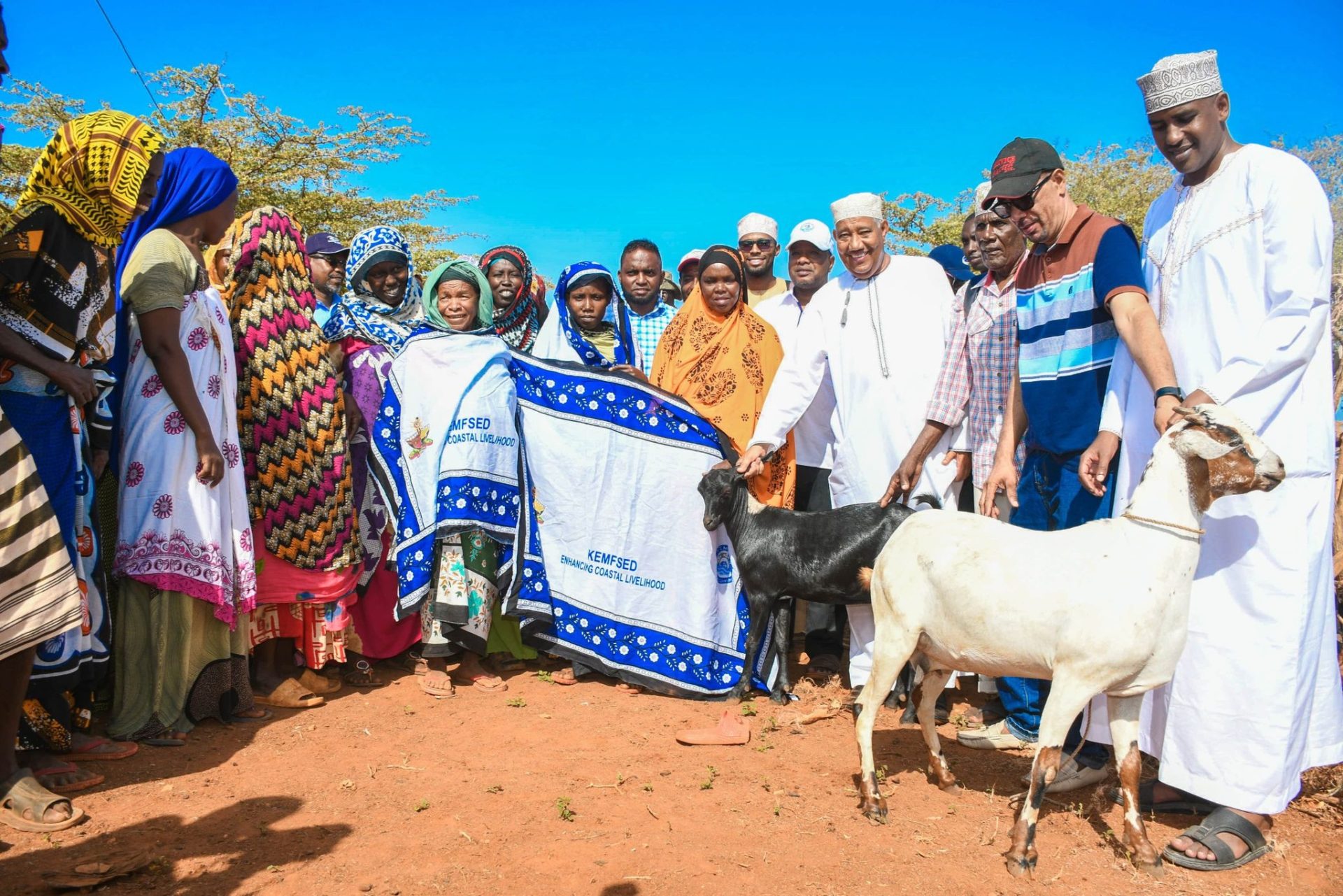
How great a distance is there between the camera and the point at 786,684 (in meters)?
5.16

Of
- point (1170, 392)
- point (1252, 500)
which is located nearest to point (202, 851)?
point (1170, 392)

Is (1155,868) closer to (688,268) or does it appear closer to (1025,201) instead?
(1025,201)

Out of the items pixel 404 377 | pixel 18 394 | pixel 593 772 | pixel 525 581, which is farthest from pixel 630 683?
pixel 18 394

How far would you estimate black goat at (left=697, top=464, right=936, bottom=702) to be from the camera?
4930 mm

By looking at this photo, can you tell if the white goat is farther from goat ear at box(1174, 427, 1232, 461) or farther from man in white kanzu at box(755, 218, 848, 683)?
man in white kanzu at box(755, 218, 848, 683)

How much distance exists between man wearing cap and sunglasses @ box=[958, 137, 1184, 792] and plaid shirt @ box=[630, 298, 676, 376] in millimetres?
2684

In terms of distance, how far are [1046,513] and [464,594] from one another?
10.2ft

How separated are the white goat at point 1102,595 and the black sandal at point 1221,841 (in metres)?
0.14

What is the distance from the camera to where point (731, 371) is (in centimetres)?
540

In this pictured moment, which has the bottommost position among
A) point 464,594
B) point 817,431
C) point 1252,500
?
point 464,594

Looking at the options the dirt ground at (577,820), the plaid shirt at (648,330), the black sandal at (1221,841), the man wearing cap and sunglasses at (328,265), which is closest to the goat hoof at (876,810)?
the dirt ground at (577,820)

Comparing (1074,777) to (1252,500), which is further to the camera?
(1074,777)

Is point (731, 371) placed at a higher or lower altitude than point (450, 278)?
lower

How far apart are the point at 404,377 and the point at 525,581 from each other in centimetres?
139
